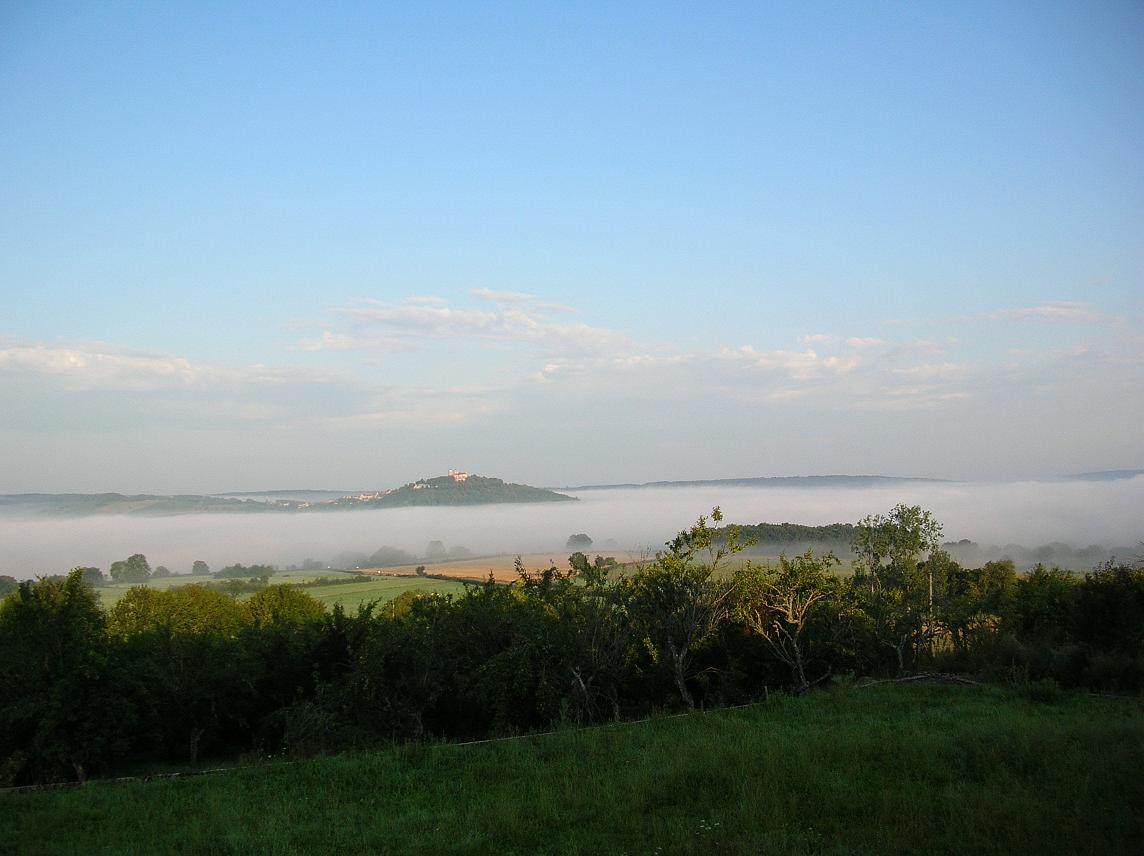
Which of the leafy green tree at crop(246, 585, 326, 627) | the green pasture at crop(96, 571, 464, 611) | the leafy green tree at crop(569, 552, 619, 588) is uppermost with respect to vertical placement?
the leafy green tree at crop(569, 552, 619, 588)

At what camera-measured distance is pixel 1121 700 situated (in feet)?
47.1

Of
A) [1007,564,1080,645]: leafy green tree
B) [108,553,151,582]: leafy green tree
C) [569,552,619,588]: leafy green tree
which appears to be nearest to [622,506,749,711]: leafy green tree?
[569,552,619,588]: leafy green tree

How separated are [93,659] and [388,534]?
13828cm

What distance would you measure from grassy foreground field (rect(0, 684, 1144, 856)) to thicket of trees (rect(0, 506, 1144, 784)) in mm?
6183

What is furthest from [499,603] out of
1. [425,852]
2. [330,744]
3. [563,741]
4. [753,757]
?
[425,852]

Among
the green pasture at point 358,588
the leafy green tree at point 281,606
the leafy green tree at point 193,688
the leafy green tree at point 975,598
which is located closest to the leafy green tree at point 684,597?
the leafy green tree at point 975,598

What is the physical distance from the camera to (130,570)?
118 meters

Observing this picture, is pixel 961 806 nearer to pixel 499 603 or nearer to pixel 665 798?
pixel 665 798

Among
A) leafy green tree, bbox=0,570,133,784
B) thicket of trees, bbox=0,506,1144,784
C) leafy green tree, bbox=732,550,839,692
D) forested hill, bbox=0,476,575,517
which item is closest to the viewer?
thicket of trees, bbox=0,506,1144,784

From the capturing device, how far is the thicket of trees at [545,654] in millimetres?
21297

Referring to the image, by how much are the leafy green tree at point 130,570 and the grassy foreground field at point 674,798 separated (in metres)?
119

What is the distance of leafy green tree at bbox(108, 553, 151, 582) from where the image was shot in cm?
11550

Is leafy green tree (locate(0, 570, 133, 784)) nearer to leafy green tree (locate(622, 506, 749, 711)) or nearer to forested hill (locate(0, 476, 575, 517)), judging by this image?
leafy green tree (locate(622, 506, 749, 711))

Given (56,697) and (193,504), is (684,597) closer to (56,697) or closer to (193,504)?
(56,697)
